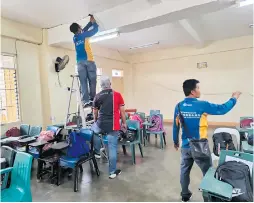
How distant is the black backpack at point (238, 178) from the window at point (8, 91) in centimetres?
498

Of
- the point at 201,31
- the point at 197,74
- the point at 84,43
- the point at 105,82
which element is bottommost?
the point at 105,82

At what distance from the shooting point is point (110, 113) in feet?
11.0

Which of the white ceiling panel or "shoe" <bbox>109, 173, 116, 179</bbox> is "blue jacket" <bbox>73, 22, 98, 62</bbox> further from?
"shoe" <bbox>109, 173, 116, 179</bbox>

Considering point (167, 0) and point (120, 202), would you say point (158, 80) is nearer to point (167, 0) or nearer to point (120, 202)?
point (167, 0)

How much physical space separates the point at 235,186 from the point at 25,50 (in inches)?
217

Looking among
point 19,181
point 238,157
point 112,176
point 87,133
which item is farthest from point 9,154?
point 238,157

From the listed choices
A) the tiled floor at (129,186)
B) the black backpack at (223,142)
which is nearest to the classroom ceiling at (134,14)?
the black backpack at (223,142)

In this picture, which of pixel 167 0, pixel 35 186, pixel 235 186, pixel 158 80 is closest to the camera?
pixel 235 186

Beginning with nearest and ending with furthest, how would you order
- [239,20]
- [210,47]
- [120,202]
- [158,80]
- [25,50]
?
[120,202] < [25,50] < [239,20] < [210,47] < [158,80]

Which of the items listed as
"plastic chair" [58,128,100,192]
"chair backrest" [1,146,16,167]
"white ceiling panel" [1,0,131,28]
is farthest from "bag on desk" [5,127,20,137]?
"white ceiling panel" [1,0,131,28]

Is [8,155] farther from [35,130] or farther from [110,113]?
[35,130]

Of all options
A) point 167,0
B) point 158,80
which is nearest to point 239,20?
point 167,0

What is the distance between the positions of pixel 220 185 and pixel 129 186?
1698mm

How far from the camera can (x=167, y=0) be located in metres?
3.84
